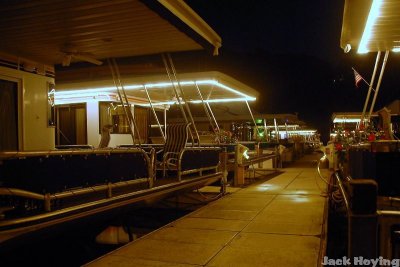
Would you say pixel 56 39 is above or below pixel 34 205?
above

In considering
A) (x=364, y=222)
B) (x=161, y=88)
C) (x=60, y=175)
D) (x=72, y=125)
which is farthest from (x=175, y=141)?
(x=364, y=222)

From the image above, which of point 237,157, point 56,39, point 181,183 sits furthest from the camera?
point 237,157

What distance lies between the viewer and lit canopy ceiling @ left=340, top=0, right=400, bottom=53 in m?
5.45

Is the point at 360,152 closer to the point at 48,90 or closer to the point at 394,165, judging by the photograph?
the point at 394,165

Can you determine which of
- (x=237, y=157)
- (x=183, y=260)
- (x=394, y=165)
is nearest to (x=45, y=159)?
(x=183, y=260)

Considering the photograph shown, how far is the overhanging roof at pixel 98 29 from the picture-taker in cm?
587

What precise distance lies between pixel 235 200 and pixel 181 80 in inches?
150

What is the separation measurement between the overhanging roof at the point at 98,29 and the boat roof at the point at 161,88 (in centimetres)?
230

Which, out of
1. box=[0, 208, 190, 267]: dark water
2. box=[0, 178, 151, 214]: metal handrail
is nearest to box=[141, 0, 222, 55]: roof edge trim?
box=[0, 178, 151, 214]: metal handrail

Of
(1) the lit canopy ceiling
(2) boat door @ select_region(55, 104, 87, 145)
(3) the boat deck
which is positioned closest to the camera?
(3) the boat deck

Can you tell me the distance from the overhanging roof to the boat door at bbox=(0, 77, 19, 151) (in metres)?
0.78

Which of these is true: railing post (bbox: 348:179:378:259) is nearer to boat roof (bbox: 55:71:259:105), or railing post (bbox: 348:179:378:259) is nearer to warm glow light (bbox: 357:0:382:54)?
warm glow light (bbox: 357:0:382:54)

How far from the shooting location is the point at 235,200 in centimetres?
996

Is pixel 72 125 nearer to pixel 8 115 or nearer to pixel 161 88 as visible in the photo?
pixel 161 88
